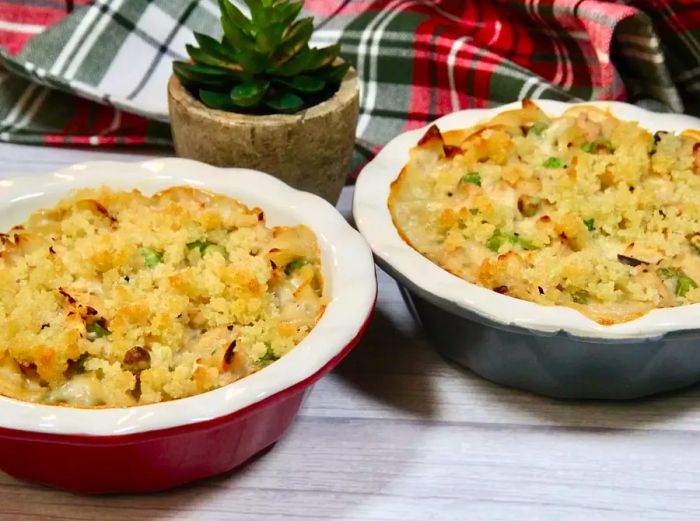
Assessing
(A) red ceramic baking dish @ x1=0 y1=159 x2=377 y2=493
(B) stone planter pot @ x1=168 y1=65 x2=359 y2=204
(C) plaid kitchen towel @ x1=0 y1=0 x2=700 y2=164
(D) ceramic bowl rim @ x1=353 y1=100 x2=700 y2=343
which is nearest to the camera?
(A) red ceramic baking dish @ x1=0 y1=159 x2=377 y2=493

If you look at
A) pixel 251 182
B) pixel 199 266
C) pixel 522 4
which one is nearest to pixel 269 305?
pixel 199 266

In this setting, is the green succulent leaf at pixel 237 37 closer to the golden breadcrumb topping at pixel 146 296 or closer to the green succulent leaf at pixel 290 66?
the green succulent leaf at pixel 290 66

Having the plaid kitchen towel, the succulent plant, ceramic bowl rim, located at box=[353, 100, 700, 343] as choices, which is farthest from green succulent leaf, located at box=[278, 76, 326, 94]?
the plaid kitchen towel

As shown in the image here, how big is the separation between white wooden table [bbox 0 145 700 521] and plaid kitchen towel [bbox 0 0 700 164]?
0.55 metres

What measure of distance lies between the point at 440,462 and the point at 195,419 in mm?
282

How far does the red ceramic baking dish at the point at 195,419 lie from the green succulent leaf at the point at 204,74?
233 mm

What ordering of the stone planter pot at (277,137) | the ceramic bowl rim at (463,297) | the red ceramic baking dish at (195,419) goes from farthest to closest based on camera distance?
the stone planter pot at (277,137) → the ceramic bowl rim at (463,297) → the red ceramic baking dish at (195,419)

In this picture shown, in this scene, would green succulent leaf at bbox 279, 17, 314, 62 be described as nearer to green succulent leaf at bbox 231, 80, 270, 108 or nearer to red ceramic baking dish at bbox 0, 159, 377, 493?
green succulent leaf at bbox 231, 80, 270, 108

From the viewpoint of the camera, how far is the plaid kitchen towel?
1.38 meters

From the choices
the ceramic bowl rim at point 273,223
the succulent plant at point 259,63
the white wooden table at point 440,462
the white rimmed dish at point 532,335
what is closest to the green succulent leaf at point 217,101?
the succulent plant at point 259,63

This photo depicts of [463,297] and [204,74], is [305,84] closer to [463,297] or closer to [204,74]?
[204,74]

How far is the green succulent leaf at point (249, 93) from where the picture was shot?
3.51ft

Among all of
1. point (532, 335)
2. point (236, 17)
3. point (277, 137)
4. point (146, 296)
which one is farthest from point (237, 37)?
point (532, 335)

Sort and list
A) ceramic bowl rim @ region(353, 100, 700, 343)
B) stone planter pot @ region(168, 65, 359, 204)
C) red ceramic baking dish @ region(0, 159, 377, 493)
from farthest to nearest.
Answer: stone planter pot @ region(168, 65, 359, 204) < ceramic bowl rim @ region(353, 100, 700, 343) < red ceramic baking dish @ region(0, 159, 377, 493)
